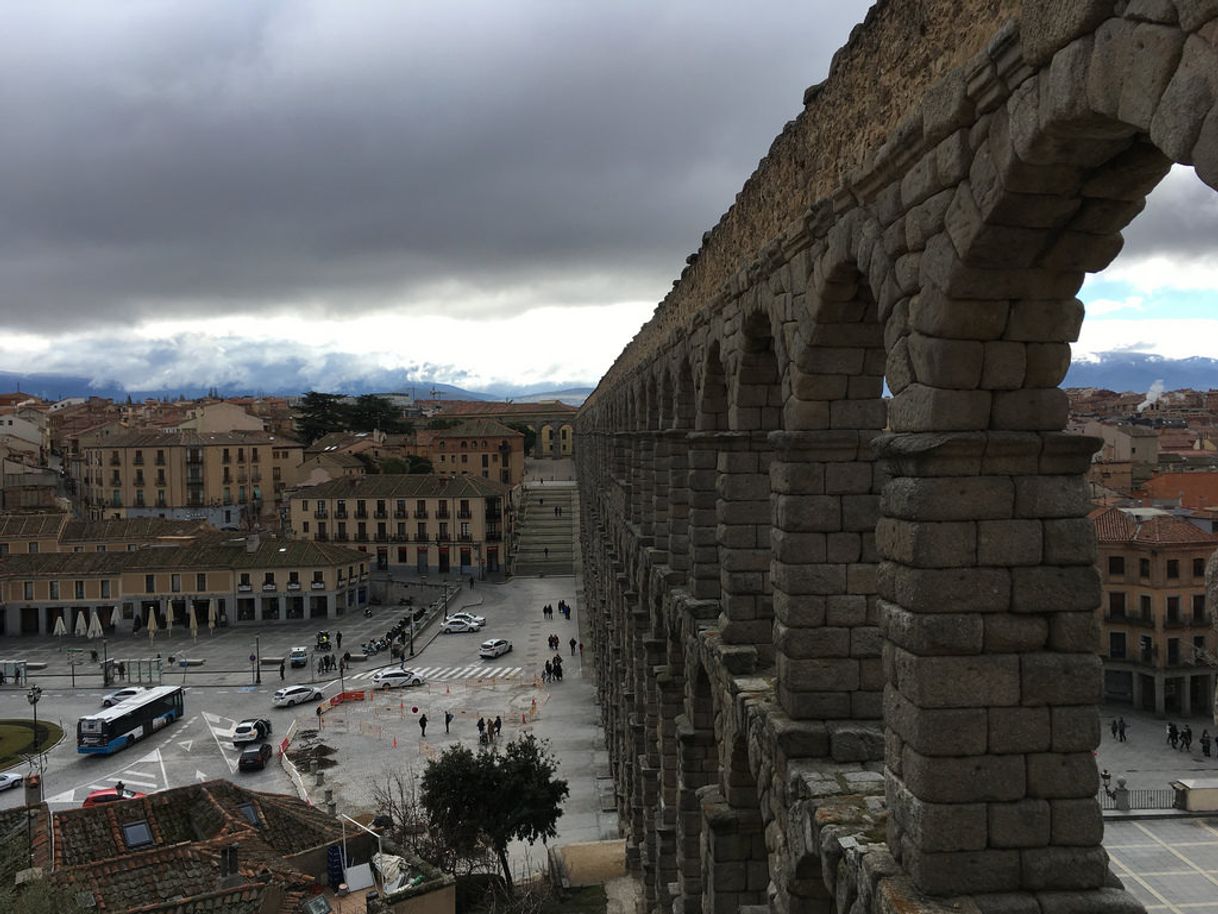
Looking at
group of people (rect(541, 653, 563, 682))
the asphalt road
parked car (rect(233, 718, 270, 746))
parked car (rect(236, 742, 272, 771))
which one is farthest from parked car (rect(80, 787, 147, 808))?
group of people (rect(541, 653, 563, 682))

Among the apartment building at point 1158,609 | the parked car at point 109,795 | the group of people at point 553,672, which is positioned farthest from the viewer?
the group of people at point 553,672

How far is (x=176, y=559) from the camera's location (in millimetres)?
62875

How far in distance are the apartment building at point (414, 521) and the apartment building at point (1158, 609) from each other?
144 ft

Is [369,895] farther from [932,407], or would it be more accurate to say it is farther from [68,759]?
[68,759]

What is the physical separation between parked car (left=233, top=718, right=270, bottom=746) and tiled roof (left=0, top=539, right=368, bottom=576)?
25524mm

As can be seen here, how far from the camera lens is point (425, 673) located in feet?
161

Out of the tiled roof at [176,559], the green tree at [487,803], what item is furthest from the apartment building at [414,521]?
the green tree at [487,803]

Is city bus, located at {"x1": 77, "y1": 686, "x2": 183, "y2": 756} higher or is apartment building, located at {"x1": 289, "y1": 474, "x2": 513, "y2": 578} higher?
apartment building, located at {"x1": 289, "y1": 474, "x2": 513, "y2": 578}

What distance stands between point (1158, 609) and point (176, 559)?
55.4m

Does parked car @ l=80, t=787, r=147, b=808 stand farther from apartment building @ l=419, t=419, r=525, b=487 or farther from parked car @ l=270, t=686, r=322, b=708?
apartment building @ l=419, t=419, r=525, b=487

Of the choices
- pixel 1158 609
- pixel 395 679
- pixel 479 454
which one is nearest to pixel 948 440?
pixel 1158 609

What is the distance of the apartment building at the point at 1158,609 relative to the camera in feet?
130

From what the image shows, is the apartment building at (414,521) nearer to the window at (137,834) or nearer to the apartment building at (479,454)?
the apartment building at (479,454)

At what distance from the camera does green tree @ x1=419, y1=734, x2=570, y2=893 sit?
25.0 meters
